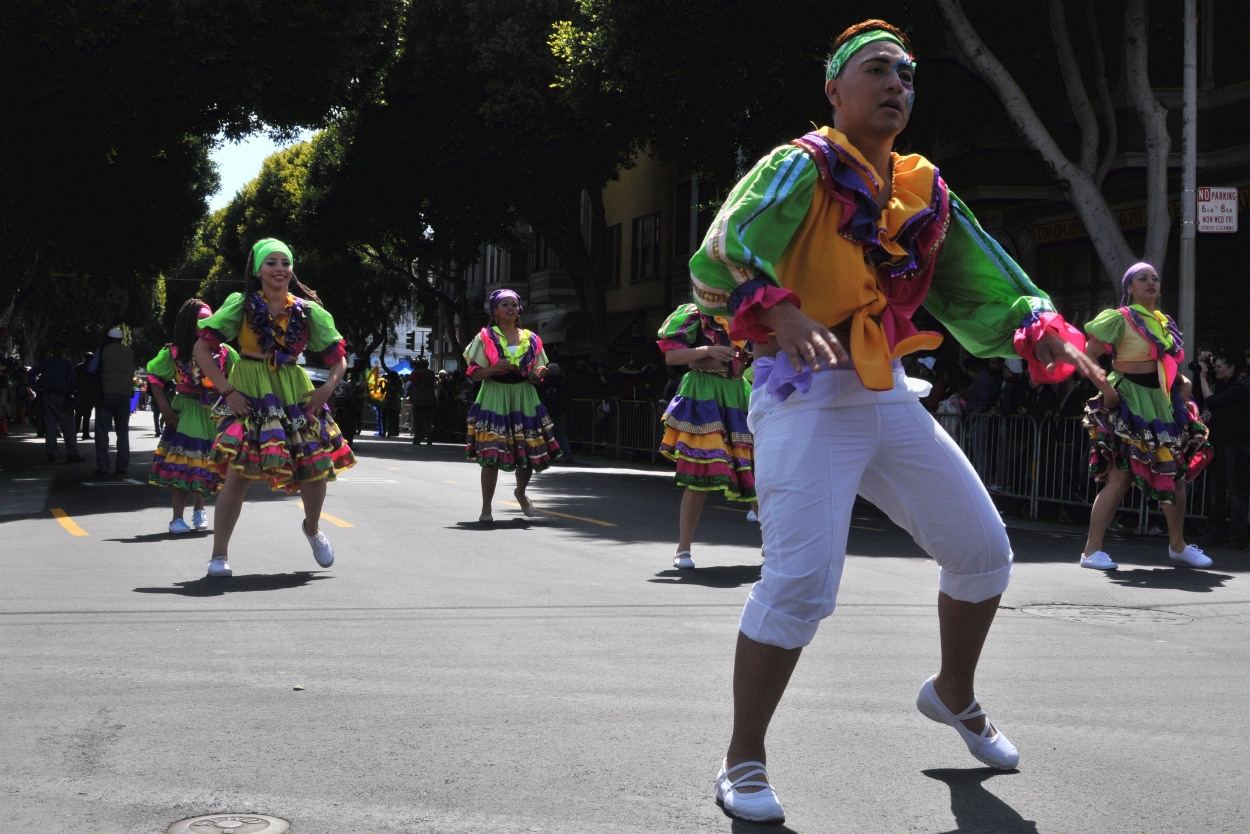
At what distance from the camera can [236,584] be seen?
327 inches

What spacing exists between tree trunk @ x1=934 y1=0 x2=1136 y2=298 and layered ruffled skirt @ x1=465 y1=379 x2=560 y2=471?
Result: 7010 mm

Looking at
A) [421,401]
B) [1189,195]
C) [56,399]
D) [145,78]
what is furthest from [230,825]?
[421,401]

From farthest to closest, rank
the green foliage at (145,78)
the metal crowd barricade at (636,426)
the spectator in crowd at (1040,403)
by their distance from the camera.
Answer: the metal crowd barricade at (636,426) < the green foliage at (145,78) < the spectator in crowd at (1040,403)

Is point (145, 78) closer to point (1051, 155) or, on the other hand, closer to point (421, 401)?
point (1051, 155)

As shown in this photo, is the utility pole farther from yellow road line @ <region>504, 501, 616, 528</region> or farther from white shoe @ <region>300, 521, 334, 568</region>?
white shoe @ <region>300, 521, 334, 568</region>

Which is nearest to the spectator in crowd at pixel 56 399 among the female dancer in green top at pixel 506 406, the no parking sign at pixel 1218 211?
the female dancer in green top at pixel 506 406

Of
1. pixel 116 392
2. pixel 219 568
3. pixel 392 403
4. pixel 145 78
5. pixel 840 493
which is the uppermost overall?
pixel 145 78

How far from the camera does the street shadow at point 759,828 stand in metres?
3.64

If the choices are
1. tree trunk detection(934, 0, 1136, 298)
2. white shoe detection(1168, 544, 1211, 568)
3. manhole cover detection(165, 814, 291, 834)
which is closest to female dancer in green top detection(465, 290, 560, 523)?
white shoe detection(1168, 544, 1211, 568)

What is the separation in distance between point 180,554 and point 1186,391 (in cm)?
696

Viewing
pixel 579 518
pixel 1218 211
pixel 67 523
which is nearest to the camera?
pixel 67 523

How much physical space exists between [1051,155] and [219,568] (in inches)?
437

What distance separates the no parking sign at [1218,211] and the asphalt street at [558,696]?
17.5 ft

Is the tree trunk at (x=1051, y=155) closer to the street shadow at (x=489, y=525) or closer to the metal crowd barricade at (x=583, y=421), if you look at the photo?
the street shadow at (x=489, y=525)
